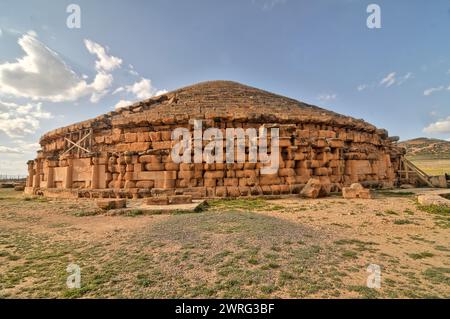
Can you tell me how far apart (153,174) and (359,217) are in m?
9.39

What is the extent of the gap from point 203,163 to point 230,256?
26.8 ft

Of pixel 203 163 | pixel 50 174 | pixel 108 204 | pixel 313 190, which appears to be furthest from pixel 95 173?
pixel 313 190

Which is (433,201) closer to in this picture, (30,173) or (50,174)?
(50,174)

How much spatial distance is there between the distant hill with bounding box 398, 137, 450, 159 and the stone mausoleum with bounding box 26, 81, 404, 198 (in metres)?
35.3

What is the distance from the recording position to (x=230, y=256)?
4238 mm

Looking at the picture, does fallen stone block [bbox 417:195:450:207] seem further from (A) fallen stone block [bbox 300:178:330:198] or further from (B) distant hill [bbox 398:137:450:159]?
(B) distant hill [bbox 398:137:450:159]

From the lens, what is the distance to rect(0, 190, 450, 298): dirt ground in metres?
3.12

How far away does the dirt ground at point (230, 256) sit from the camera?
312 cm

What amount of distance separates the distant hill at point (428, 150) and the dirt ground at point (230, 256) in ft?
151

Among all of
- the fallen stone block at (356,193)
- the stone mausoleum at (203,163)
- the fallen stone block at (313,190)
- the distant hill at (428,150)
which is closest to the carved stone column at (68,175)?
the stone mausoleum at (203,163)

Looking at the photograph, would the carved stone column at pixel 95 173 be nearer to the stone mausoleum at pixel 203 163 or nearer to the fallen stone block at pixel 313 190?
the stone mausoleum at pixel 203 163
